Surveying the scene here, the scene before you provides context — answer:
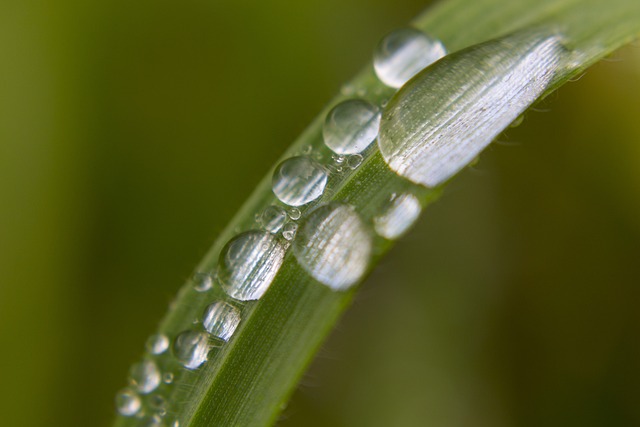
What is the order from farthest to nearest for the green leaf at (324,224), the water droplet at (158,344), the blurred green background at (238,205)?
the blurred green background at (238,205)
the water droplet at (158,344)
the green leaf at (324,224)

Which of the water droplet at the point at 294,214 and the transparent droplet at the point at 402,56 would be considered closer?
the water droplet at the point at 294,214

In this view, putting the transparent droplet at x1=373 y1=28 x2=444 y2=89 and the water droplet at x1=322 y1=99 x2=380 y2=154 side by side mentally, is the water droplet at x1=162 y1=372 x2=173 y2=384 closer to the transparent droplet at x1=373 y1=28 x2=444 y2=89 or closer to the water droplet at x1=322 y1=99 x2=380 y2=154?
the water droplet at x1=322 y1=99 x2=380 y2=154

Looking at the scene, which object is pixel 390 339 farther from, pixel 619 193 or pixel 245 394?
pixel 245 394

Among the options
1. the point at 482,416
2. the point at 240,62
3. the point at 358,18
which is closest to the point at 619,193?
the point at 482,416

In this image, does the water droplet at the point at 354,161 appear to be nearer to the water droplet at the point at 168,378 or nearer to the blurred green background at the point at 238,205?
the water droplet at the point at 168,378

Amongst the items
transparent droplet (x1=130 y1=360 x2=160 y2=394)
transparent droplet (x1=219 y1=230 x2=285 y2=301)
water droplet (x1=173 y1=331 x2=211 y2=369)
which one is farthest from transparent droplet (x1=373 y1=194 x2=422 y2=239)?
transparent droplet (x1=130 y1=360 x2=160 y2=394)

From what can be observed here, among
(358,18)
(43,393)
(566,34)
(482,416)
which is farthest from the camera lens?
(358,18)

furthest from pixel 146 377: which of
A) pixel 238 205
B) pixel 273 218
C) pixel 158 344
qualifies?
pixel 238 205

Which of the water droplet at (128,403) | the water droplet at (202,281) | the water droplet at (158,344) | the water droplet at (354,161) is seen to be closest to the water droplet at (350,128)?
the water droplet at (354,161)
